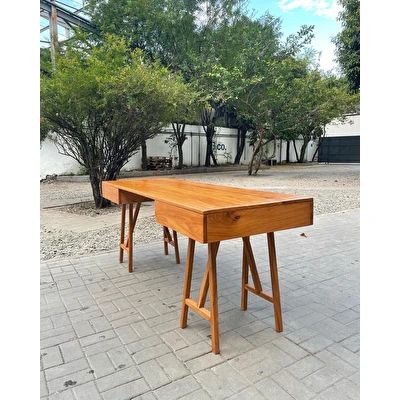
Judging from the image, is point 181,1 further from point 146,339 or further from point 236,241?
point 146,339

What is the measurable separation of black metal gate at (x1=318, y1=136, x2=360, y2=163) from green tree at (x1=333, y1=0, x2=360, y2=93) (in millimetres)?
12411

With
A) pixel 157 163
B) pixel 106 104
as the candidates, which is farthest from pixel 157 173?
pixel 106 104

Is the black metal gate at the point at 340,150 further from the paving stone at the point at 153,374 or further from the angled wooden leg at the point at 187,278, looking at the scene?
the paving stone at the point at 153,374

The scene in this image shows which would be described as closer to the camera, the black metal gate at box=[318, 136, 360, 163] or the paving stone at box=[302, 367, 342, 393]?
the paving stone at box=[302, 367, 342, 393]

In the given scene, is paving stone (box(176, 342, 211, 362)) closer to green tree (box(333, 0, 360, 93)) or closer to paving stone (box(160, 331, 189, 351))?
paving stone (box(160, 331, 189, 351))

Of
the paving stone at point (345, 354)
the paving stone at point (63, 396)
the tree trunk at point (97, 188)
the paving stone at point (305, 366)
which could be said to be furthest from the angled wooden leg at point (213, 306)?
the tree trunk at point (97, 188)

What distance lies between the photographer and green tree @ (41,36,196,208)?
535 cm

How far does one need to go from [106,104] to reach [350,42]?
27.0ft

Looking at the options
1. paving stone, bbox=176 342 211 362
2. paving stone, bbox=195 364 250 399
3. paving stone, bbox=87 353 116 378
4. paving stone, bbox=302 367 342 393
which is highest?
paving stone, bbox=87 353 116 378

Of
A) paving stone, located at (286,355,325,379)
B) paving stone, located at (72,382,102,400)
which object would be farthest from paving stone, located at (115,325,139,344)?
paving stone, located at (286,355,325,379)

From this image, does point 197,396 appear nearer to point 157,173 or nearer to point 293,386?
point 293,386

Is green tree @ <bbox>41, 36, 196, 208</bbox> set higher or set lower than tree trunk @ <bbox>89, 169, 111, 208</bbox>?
higher
